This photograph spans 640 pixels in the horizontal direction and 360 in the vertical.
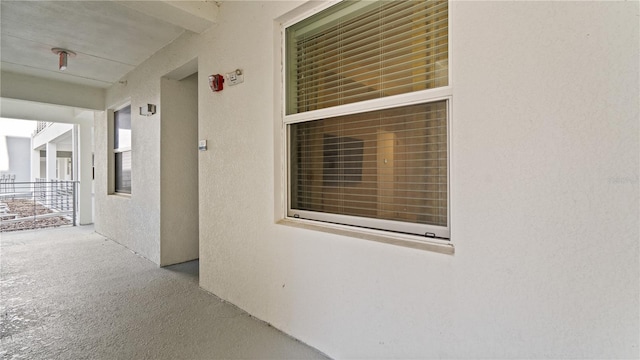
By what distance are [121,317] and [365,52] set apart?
2.61m

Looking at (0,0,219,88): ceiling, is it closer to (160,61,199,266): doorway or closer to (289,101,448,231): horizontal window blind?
(160,61,199,266): doorway

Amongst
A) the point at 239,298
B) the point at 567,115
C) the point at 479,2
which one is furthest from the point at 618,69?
the point at 239,298

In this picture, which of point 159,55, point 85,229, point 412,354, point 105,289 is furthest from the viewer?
point 85,229

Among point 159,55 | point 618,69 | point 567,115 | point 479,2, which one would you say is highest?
point 159,55

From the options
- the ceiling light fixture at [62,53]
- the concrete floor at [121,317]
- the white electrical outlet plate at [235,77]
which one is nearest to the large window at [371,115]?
the white electrical outlet plate at [235,77]

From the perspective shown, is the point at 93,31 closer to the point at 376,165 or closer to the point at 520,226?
the point at 376,165

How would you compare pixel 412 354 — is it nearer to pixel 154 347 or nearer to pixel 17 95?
pixel 154 347

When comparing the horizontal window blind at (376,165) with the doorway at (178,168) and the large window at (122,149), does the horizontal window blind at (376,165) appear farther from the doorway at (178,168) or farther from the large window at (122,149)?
the large window at (122,149)

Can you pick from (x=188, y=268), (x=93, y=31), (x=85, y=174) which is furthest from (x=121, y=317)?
(x=85, y=174)

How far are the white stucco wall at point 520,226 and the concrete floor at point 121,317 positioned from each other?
47 centimetres

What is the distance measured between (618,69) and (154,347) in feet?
8.67

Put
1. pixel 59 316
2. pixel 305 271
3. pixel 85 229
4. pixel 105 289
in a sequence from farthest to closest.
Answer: pixel 85 229 → pixel 105 289 → pixel 59 316 → pixel 305 271

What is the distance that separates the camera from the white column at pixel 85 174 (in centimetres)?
615

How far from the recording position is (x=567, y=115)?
3.20 feet
